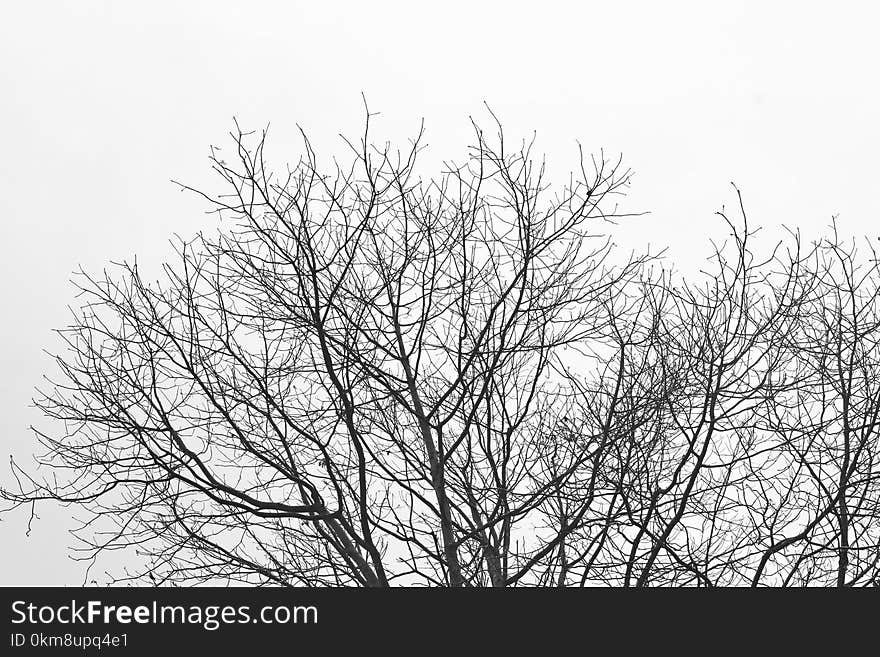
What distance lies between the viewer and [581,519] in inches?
209

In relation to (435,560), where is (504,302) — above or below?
above

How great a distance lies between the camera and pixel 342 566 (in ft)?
18.9

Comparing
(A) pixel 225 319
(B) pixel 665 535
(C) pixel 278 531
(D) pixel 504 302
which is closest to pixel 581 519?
(B) pixel 665 535

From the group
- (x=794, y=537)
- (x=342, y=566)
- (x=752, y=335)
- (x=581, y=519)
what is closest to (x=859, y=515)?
(x=794, y=537)

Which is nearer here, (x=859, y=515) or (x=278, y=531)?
(x=859, y=515)

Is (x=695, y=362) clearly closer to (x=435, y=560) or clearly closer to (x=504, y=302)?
(x=504, y=302)

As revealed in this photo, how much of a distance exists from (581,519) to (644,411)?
68cm

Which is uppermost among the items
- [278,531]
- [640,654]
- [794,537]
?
[278,531]

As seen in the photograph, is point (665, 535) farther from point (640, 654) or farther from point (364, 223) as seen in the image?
point (364, 223)

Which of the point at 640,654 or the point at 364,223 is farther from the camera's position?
the point at 364,223

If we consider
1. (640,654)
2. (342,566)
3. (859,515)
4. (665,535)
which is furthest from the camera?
(342,566)

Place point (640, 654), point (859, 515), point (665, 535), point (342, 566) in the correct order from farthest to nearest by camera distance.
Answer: point (342, 566) → point (859, 515) → point (665, 535) → point (640, 654)

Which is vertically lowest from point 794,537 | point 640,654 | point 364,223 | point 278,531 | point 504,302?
point 640,654

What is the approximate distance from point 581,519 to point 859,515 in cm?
153
